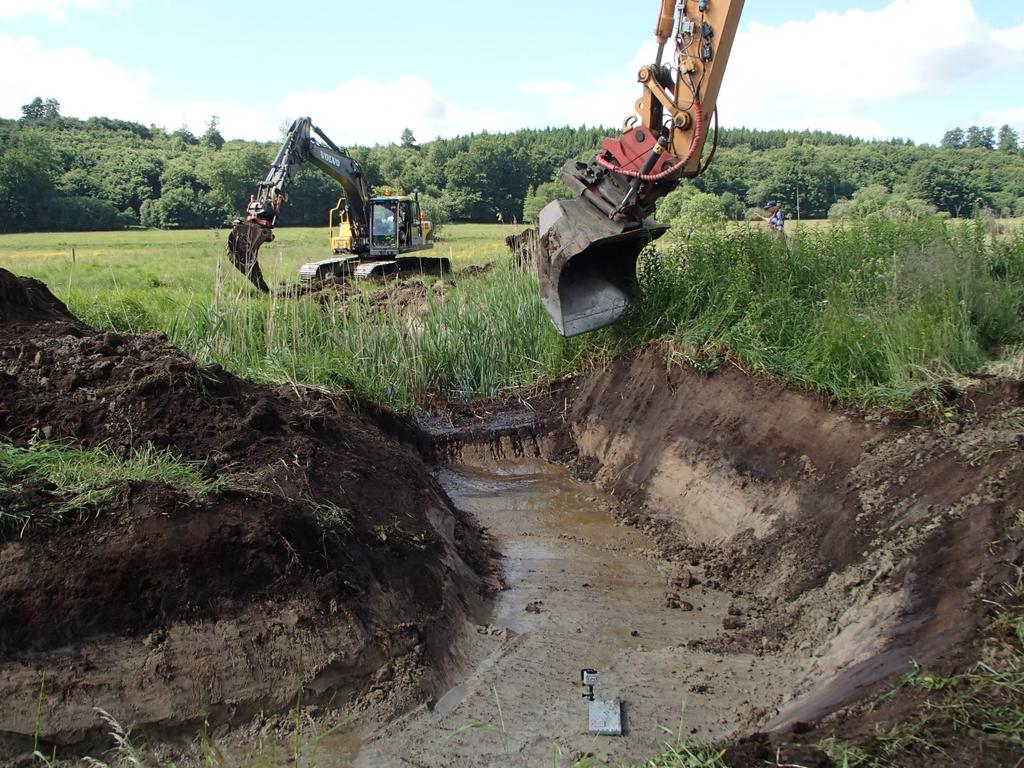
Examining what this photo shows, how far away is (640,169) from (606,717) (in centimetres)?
478

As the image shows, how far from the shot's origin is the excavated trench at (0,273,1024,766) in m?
3.60

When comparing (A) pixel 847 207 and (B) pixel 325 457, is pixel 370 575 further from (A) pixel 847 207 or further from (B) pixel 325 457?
(A) pixel 847 207

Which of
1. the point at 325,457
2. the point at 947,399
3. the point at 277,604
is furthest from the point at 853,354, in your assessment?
the point at 277,604

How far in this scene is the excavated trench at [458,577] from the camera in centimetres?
360

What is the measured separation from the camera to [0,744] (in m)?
3.37

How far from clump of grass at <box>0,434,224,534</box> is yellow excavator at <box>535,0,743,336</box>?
4132 millimetres

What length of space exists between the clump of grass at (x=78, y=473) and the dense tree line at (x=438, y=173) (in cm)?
775

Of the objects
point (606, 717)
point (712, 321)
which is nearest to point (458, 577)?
point (606, 717)

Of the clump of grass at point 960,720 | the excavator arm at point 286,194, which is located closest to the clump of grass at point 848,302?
the clump of grass at point 960,720

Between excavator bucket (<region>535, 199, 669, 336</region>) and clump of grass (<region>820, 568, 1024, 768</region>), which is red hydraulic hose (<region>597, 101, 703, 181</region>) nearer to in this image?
excavator bucket (<region>535, 199, 669, 336</region>)

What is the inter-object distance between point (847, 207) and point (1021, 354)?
14.9ft

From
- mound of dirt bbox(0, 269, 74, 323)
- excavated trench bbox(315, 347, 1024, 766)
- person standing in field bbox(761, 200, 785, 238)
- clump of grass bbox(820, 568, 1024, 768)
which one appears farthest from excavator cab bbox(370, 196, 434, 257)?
clump of grass bbox(820, 568, 1024, 768)

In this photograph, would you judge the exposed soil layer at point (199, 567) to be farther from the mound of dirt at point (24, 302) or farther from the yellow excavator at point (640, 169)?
the yellow excavator at point (640, 169)

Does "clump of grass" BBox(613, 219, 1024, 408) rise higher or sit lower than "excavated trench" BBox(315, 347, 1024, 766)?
higher
